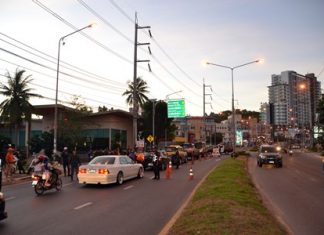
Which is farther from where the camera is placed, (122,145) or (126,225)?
(122,145)

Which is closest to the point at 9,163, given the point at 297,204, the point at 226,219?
the point at 297,204

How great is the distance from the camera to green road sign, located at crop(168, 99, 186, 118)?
61094 millimetres

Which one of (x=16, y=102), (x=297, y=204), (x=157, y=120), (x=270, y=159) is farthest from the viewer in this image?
(x=157, y=120)

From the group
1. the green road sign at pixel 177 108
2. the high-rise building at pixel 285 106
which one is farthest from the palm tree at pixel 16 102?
the high-rise building at pixel 285 106

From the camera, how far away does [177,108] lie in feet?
201

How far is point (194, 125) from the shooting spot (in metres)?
154

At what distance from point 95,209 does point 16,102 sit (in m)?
40.7

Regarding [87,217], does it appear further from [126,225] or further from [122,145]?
[122,145]

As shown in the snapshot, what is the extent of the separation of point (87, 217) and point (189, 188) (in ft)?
26.1

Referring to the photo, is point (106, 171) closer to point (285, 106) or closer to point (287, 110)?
point (287, 110)

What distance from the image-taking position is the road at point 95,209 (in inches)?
384

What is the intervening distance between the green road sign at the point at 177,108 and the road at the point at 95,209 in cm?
4208

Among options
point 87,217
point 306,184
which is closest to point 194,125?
point 306,184

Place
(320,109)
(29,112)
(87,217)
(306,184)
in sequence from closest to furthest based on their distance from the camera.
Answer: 1. (87,217)
2. (306,184)
3. (29,112)
4. (320,109)
